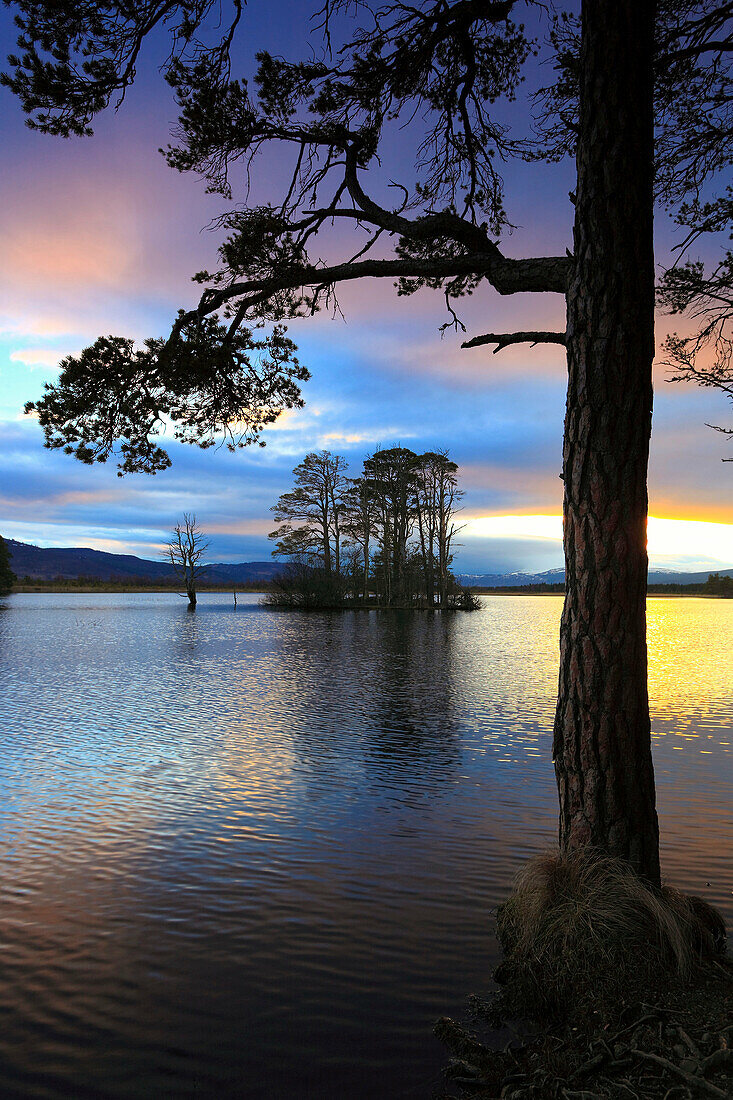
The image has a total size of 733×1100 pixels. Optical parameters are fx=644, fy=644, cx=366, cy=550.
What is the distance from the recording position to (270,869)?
566 cm

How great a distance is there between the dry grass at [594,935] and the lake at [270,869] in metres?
0.46

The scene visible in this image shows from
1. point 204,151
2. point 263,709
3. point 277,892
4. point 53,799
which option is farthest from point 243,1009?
point 263,709

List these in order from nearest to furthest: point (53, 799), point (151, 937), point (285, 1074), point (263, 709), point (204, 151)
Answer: point (285, 1074) → point (151, 937) → point (204, 151) → point (53, 799) → point (263, 709)

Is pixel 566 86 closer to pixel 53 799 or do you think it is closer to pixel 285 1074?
pixel 285 1074

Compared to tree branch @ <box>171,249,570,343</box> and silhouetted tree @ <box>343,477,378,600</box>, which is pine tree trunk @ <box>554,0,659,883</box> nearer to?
tree branch @ <box>171,249,570,343</box>

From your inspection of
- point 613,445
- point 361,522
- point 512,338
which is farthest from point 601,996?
point 361,522

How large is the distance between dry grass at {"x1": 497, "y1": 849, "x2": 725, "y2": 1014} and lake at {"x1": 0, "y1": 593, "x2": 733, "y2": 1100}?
0.46 m

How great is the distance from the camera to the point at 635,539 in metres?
4.08

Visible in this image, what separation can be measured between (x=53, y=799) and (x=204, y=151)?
7.14 meters

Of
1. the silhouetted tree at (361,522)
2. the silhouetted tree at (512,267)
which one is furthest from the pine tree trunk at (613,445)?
the silhouetted tree at (361,522)

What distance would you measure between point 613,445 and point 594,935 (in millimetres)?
2876

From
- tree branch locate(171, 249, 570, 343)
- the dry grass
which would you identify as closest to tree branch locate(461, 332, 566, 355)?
tree branch locate(171, 249, 570, 343)

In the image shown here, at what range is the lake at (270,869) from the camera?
330cm

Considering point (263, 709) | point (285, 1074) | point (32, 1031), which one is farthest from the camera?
Result: point (263, 709)
